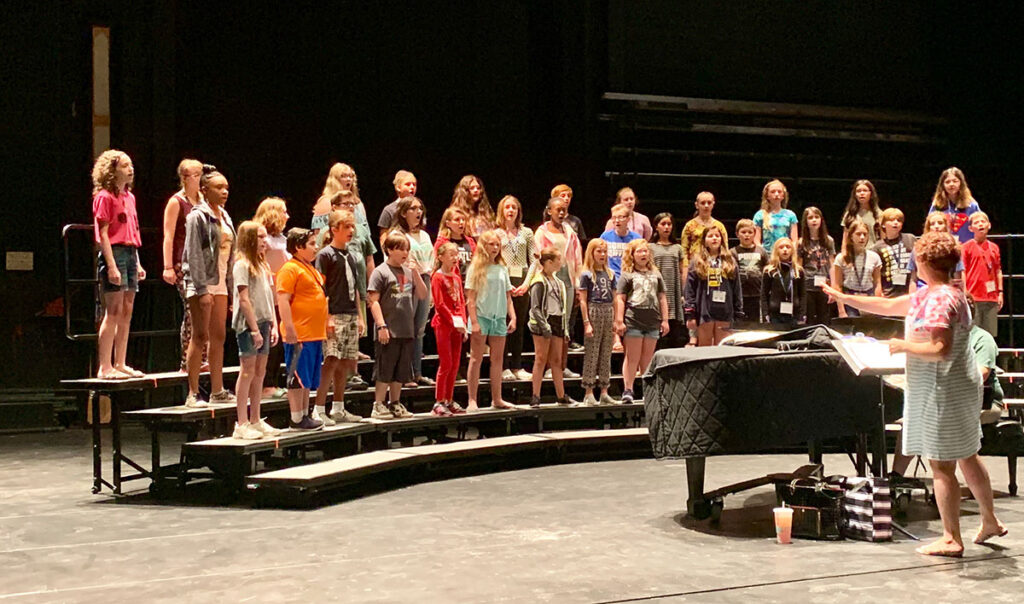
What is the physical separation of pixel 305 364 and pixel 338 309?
477 mm

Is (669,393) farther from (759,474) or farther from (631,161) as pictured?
(631,161)

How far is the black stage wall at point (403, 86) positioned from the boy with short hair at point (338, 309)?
2712 mm

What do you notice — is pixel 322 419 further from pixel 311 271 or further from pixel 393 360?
pixel 311 271

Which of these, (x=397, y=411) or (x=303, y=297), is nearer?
(x=303, y=297)

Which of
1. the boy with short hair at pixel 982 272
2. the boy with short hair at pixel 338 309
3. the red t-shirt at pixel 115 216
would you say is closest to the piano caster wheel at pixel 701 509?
the boy with short hair at pixel 338 309

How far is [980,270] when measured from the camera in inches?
335

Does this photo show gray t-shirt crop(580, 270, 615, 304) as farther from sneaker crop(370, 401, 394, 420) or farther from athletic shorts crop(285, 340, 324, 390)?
athletic shorts crop(285, 340, 324, 390)

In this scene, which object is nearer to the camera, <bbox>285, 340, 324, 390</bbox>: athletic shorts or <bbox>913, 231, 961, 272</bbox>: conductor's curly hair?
<bbox>913, 231, 961, 272</bbox>: conductor's curly hair

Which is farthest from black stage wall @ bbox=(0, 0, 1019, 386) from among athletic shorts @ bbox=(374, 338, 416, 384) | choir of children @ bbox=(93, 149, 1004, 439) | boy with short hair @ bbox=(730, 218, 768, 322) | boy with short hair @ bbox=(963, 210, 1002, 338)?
boy with short hair @ bbox=(963, 210, 1002, 338)

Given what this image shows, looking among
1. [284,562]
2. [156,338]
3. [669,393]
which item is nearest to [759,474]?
[669,393]

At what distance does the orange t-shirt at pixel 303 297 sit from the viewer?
6.60 metres

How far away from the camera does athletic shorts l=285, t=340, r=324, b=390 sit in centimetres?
666

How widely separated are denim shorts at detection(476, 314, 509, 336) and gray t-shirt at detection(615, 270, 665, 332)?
101 centimetres

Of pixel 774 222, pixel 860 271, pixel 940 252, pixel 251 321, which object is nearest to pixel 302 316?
pixel 251 321
